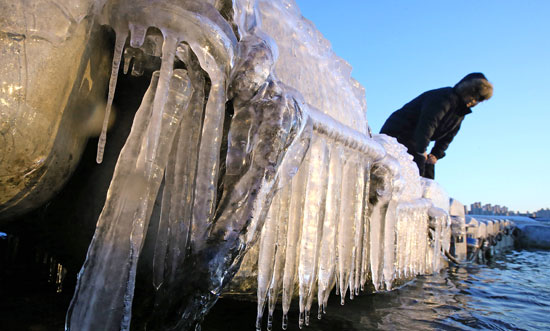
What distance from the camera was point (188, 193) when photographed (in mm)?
1187

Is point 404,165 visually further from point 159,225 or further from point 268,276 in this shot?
point 159,225

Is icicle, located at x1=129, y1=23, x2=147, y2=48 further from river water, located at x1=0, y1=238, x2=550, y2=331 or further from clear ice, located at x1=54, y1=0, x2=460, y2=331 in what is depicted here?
river water, located at x1=0, y1=238, x2=550, y2=331

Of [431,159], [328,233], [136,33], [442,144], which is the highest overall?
[442,144]

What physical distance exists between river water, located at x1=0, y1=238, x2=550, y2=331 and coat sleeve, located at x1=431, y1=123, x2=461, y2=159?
14.8 ft

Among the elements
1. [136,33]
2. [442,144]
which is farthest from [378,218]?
[442,144]

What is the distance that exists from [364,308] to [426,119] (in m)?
4.78

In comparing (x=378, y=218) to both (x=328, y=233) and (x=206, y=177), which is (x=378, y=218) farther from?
(x=206, y=177)

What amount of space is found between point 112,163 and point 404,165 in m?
2.94

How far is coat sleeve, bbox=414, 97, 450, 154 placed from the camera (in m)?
5.94

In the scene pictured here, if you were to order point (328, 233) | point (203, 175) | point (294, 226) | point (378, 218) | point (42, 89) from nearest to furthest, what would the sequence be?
point (42, 89) → point (203, 175) → point (294, 226) → point (328, 233) → point (378, 218)

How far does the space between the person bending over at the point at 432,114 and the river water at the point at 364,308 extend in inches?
132

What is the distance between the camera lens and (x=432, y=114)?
604cm

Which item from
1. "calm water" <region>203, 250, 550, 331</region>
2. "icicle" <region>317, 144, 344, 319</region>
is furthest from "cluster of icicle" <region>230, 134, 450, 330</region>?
"calm water" <region>203, 250, 550, 331</region>

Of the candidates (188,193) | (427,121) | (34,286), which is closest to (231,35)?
(188,193)
